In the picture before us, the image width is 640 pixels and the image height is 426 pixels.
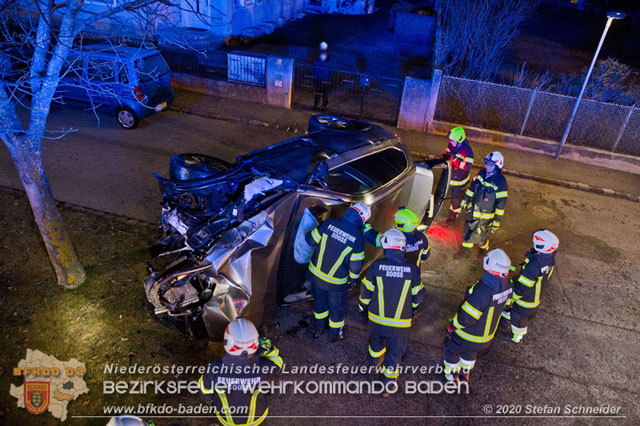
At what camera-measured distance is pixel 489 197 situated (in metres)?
6.02

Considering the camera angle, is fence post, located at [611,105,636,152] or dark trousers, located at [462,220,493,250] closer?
dark trousers, located at [462,220,493,250]

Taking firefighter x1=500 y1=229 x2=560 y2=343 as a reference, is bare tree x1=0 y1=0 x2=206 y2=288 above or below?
above

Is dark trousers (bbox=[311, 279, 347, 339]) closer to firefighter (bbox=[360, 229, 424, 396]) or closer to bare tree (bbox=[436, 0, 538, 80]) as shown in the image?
firefighter (bbox=[360, 229, 424, 396])

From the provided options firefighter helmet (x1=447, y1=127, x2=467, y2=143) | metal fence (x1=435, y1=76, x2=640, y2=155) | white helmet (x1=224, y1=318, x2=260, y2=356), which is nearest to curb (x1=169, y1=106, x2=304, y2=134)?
metal fence (x1=435, y1=76, x2=640, y2=155)

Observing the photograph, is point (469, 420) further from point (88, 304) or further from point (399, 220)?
point (88, 304)

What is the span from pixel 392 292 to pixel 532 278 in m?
1.76

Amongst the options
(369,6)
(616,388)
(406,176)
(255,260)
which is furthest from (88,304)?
(369,6)

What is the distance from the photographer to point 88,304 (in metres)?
5.13

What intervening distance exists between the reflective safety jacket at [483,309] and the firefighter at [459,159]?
289cm

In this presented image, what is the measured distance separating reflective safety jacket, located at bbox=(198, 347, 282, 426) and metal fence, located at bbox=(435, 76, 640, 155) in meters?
8.99

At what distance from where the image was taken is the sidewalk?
9227 millimetres

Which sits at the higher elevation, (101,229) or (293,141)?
(293,141)

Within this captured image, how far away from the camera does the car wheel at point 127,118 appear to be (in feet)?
31.4

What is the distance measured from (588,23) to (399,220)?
2969cm
